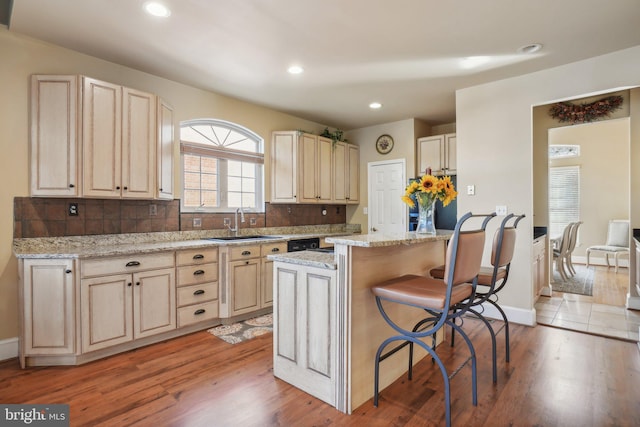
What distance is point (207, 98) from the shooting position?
3.97 m

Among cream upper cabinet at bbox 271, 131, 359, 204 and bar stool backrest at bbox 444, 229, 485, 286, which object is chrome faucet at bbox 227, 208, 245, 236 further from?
bar stool backrest at bbox 444, 229, 485, 286

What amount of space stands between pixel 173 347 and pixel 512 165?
379 centimetres

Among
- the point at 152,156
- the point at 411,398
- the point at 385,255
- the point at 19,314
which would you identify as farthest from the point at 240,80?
the point at 411,398

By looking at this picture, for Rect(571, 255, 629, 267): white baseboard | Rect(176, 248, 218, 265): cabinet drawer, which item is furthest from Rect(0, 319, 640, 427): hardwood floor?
Rect(571, 255, 629, 267): white baseboard

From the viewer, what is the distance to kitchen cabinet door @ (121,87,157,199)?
3002 millimetres

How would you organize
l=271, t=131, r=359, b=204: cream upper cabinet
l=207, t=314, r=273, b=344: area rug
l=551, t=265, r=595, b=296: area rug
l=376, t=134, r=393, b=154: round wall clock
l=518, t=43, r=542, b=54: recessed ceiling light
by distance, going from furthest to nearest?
1. l=376, t=134, r=393, b=154: round wall clock
2. l=551, t=265, r=595, b=296: area rug
3. l=271, t=131, r=359, b=204: cream upper cabinet
4. l=207, t=314, r=273, b=344: area rug
5. l=518, t=43, r=542, b=54: recessed ceiling light

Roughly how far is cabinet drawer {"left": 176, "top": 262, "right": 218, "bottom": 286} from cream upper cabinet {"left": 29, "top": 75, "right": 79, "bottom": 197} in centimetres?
109

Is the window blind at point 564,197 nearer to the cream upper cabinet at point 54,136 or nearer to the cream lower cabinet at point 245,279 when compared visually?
the cream lower cabinet at point 245,279

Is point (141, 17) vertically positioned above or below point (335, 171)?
above

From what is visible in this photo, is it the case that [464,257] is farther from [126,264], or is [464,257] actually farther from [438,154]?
→ [438,154]

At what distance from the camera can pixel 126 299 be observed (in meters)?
2.79

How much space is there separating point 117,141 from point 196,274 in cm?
Result: 139

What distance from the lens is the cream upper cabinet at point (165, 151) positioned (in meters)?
3.26

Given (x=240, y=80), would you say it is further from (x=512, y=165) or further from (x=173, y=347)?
(x=512, y=165)
